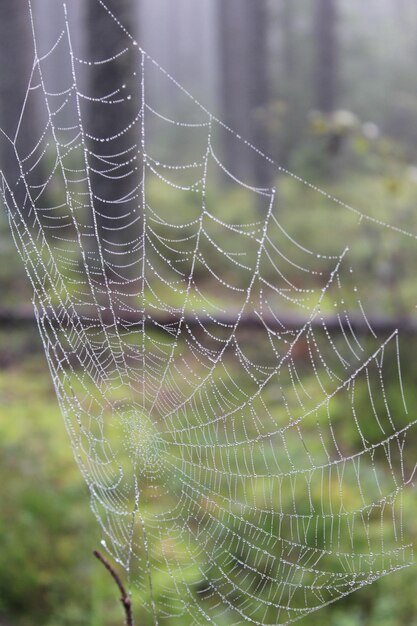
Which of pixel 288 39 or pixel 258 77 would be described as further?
pixel 288 39

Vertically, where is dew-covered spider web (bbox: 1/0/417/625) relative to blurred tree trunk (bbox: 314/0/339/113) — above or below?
below

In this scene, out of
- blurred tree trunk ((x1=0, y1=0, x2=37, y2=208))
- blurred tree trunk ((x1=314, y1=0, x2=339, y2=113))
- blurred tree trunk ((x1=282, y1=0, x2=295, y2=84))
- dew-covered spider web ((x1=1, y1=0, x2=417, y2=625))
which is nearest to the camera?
dew-covered spider web ((x1=1, y1=0, x2=417, y2=625))

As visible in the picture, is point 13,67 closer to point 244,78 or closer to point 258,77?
point 258,77

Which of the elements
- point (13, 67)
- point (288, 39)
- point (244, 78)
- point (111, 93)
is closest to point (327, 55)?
point (244, 78)

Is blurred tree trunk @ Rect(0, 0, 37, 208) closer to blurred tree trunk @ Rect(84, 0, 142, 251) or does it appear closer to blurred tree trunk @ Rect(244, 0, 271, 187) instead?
blurred tree trunk @ Rect(84, 0, 142, 251)

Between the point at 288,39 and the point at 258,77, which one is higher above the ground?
the point at 288,39

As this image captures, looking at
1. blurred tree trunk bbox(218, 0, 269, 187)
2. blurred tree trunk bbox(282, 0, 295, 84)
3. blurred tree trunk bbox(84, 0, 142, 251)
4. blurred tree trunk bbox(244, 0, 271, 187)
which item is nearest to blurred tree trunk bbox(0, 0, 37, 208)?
blurred tree trunk bbox(84, 0, 142, 251)

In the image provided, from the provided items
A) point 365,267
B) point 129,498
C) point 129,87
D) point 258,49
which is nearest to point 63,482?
point 129,498
